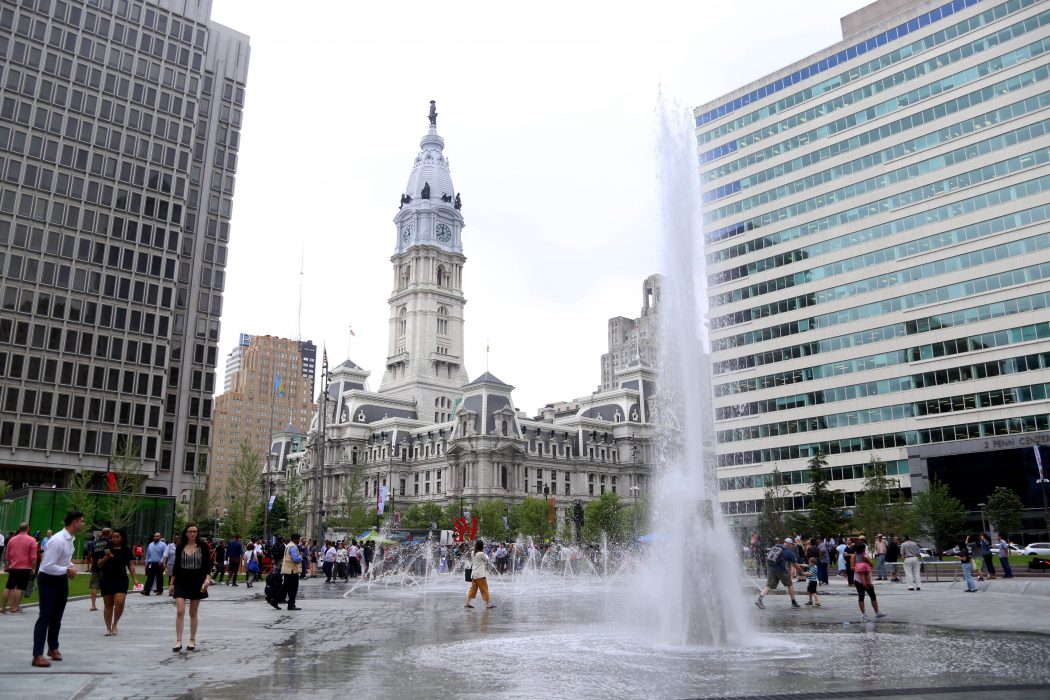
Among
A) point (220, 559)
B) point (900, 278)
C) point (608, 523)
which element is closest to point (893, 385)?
point (900, 278)

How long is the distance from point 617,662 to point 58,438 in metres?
68.0

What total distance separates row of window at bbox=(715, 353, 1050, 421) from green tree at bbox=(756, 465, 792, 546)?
6.17m

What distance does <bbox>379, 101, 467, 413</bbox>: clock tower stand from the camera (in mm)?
163000

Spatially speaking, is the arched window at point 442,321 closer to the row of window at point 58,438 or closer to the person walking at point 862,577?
the row of window at point 58,438

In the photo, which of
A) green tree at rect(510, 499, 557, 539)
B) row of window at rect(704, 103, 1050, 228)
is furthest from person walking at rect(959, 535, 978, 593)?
green tree at rect(510, 499, 557, 539)

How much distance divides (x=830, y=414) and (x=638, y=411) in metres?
76.4

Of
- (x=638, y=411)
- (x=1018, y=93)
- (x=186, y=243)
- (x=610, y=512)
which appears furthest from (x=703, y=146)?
(x=638, y=411)

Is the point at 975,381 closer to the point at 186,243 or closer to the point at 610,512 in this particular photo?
the point at 610,512

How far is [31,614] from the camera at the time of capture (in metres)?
19.3

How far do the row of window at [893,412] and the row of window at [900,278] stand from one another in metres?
9.95

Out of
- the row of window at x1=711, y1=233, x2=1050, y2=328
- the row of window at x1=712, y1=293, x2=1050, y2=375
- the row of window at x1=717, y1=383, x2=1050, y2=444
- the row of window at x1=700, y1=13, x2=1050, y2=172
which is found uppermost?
the row of window at x1=700, y1=13, x2=1050, y2=172

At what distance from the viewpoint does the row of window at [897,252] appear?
59312 mm

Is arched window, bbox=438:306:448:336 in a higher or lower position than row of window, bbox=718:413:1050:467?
higher

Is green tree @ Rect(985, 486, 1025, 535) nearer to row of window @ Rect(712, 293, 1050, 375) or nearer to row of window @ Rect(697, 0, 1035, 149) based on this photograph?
row of window @ Rect(712, 293, 1050, 375)
